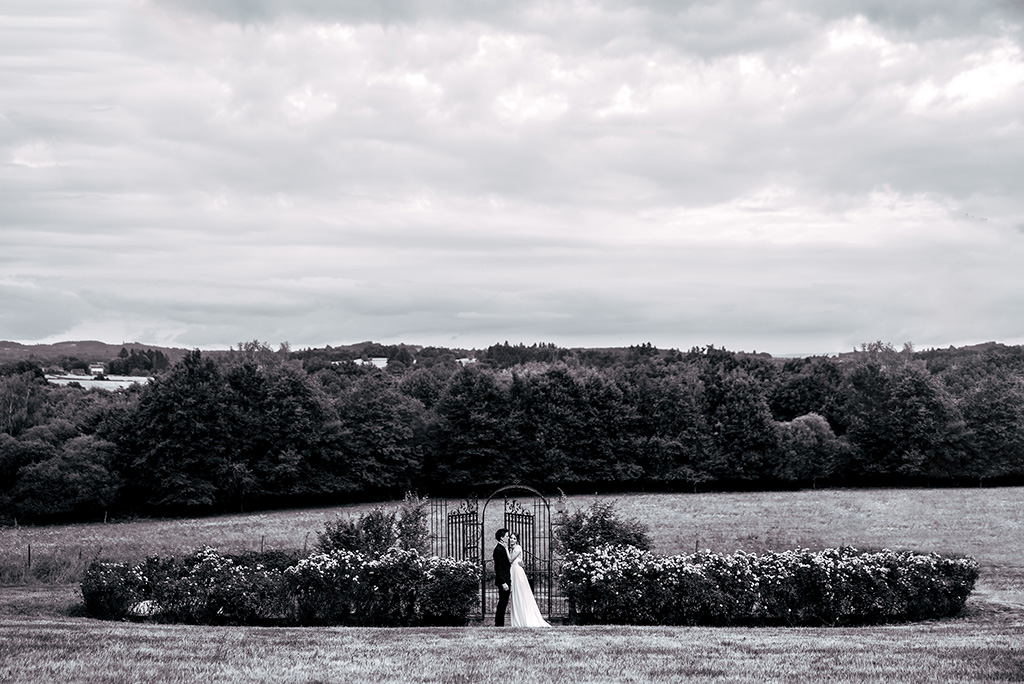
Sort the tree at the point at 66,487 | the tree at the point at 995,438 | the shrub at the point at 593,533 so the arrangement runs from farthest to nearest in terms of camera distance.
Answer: the tree at the point at 995,438
the tree at the point at 66,487
the shrub at the point at 593,533

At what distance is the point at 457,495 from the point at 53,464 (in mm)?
27317

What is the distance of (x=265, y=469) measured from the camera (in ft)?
202

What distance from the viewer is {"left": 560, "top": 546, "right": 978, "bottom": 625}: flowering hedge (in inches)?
703

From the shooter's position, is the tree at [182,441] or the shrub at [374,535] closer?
the shrub at [374,535]

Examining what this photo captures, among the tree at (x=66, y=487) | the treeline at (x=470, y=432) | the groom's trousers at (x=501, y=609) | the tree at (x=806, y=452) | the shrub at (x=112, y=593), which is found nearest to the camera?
the groom's trousers at (x=501, y=609)

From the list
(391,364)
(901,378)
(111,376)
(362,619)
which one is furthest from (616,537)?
(111,376)

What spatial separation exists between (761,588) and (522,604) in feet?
15.6

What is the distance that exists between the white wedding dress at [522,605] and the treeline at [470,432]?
4526cm

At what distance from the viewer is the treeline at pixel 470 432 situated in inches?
2311

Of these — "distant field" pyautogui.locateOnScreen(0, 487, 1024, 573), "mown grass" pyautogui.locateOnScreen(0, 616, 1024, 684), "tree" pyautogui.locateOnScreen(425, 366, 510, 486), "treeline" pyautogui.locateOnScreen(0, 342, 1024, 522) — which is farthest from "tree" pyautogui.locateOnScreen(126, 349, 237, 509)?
"mown grass" pyautogui.locateOnScreen(0, 616, 1024, 684)

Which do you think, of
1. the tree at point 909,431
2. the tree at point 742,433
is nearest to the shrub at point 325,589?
the tree at point 742,433

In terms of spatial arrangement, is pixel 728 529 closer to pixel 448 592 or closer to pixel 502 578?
pixel 448 592

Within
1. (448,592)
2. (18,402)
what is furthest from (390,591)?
(18,402)

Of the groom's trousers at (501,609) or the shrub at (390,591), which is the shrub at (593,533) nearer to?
the groom's trousers at (501,609)
